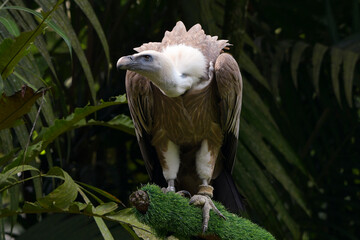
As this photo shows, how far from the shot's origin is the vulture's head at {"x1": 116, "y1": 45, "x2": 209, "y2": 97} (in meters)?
2.35

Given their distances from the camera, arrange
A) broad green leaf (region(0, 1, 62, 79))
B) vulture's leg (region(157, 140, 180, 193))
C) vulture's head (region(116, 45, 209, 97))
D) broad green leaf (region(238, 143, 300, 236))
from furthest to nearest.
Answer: broad green leaf (region(238, 143, 300, 236)) < vulture's leg (region(157, 140, 180, 193)) < vulture's head (region(116, 45, 209, 97)) < broad green leaf (region(0, 1, 62, 79))

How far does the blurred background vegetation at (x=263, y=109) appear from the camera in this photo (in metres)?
3.52

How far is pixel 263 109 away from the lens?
11.9ft

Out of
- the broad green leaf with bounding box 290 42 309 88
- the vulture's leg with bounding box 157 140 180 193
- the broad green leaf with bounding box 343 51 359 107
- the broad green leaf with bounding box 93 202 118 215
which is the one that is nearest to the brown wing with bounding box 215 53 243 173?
the vulture's leg with bounding box 157 140 180 193

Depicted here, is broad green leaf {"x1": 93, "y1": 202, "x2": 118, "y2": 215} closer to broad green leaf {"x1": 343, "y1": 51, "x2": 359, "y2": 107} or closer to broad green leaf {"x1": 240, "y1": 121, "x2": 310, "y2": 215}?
broad green leaf {"x1": 240, "y1": 121, "x2": 310, "y2": 215}

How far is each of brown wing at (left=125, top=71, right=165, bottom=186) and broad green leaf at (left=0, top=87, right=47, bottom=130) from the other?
730 mm

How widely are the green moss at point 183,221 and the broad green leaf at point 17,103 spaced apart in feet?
1.67

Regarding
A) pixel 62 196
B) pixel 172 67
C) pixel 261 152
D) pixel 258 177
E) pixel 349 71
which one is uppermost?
pixel 172 67

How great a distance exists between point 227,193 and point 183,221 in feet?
2.32

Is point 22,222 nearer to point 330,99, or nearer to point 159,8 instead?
point 159,8

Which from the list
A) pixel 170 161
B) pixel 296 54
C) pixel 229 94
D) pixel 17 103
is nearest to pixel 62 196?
pixel 17 103

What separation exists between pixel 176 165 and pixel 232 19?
1148mm

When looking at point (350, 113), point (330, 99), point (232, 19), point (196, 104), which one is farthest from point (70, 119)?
point (350, 113)

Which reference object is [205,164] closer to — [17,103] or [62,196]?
[62,196]
